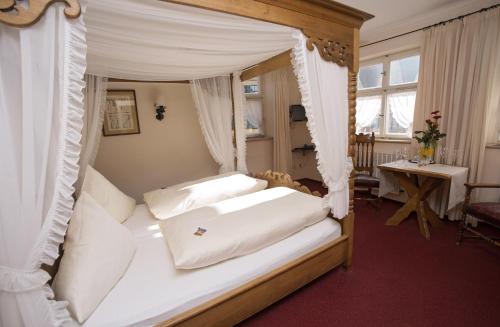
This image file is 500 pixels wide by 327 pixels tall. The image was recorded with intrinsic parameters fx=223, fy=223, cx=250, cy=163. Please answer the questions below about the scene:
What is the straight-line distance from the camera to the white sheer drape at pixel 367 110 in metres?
3.73

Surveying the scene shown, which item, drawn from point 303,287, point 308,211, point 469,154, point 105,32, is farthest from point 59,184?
point 469,154

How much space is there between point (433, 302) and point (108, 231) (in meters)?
2.38

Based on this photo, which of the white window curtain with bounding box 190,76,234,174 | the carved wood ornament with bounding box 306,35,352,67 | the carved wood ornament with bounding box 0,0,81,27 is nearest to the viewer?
the carved wood ornament with bounding box 0,0,81,27

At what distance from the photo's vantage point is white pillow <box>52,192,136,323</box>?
1062 millimetres

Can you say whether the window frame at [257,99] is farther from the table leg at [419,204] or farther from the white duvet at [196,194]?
the table leg at [419,204]

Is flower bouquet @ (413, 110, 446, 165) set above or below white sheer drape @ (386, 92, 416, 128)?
below

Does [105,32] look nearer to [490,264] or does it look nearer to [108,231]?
[108,231]

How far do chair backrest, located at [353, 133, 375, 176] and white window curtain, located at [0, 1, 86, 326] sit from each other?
347 cm

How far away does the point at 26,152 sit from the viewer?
0.84m

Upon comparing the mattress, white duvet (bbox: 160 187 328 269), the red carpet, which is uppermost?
white duvet (bbox: 160 187 328 269)

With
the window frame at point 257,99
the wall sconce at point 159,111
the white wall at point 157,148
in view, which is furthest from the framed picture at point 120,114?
the window frame at point 257,99

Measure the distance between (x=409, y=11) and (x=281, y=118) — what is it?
2.31 metres

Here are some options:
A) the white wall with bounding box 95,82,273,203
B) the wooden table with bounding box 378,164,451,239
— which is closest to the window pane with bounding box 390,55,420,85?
the wooden table with bounding box 378,164,451,239

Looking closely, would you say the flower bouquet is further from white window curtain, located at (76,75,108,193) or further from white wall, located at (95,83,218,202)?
white window curtain, located at (76,75,108,193)
